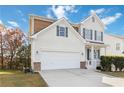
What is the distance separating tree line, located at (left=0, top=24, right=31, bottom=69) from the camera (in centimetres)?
2350

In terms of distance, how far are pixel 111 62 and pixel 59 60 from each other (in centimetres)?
556

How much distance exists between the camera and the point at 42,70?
1875cm

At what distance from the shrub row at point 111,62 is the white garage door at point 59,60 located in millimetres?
2704

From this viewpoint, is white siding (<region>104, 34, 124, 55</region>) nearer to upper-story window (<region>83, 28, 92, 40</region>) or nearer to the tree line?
upper-story window (<region>83, 28, 92, 40</region>)

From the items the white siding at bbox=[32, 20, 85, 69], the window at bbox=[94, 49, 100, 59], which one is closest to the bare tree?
the white siding at bbox=[32, 20, 85, 69]

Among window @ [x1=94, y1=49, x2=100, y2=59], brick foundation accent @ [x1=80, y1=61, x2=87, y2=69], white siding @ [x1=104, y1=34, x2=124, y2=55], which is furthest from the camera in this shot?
white siding @ [x1=104, y1=34, x2=124, y2=55]

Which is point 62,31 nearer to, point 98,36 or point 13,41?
point 98,36

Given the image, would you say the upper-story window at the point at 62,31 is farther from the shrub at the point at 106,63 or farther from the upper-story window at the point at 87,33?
the shrub at the point at 106,63

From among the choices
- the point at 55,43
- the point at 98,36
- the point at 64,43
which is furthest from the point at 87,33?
the point at 55,43

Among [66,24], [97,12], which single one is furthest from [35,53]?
[97,12]

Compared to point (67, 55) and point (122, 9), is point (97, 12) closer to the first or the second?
point (122, 9)

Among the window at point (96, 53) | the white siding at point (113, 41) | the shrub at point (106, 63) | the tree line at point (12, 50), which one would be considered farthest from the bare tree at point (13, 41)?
the white siding at point (113, 41)

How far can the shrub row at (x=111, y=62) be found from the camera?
2174cm

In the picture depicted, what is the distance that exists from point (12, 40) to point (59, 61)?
7.05 m
